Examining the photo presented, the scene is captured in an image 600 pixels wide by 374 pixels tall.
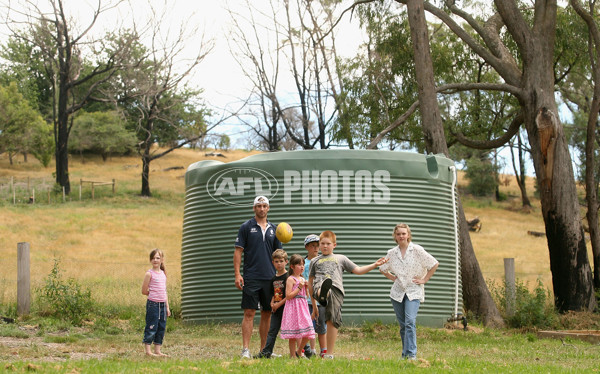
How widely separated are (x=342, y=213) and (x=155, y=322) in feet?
11.7

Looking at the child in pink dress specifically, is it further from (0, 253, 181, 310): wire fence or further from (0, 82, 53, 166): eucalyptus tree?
(0, 82, 53, 166): eucalyptus tree

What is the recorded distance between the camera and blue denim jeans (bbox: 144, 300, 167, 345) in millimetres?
6707

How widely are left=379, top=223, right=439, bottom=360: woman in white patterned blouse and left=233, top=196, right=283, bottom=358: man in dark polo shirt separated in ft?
3.27

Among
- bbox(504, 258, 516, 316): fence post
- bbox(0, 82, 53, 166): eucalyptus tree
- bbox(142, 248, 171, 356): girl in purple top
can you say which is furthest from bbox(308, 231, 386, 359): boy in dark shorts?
bbox(0, 82, 53, 166): eucalyptus tree

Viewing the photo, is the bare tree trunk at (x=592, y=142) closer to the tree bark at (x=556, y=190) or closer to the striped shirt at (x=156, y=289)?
the tree bark at (x=556, y=190)

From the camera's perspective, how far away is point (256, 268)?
660 cm

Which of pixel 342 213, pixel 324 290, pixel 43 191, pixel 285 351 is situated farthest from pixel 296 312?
pixel 43 191

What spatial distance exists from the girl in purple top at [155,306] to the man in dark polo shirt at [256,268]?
2.36 ft

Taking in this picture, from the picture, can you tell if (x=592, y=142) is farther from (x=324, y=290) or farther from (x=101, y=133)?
(x=101, y=133)

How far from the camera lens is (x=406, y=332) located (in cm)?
633

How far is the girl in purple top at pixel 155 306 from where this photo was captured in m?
6.71

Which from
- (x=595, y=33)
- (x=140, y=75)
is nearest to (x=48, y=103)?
(x=140, y=75)

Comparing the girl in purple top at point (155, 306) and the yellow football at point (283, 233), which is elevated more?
the yellow football at point (283, 233)

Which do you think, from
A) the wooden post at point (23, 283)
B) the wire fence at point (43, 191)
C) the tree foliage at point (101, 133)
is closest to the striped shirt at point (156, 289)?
the wooden post at point (23, 283)
